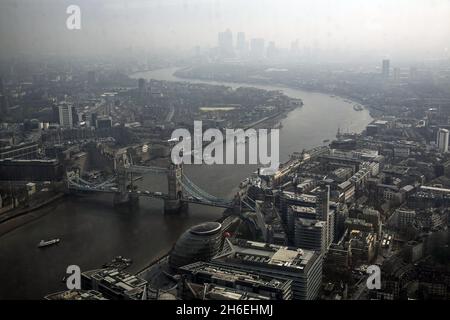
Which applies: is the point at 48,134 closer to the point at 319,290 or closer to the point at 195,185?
the point at 195,185

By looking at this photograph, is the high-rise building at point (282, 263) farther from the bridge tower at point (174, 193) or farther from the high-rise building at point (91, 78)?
the high-rise building at point (91, 78)

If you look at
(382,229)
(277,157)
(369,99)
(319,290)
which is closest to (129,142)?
(277,157)

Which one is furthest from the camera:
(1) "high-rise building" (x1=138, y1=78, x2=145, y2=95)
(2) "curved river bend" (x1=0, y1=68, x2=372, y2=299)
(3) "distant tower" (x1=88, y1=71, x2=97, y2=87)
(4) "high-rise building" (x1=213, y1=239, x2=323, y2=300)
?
(1) "high-rise building" (x1=138, y1=78, x2=145, y2=95)

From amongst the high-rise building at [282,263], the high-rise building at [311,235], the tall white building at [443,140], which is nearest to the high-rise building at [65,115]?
the tall white building at [443,140]

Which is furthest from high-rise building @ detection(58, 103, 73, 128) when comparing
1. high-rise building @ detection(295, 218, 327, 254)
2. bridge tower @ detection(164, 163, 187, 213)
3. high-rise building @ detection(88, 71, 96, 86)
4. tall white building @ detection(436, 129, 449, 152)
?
high-rise building @ detection(295, 218, 327, 254)

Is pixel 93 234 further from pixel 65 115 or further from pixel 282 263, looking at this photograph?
pixel 65 115

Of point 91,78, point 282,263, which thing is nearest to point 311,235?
point 282,263

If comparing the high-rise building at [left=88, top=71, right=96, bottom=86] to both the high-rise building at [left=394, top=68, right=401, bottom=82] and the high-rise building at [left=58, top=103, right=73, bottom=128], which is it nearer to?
the high-rise building at [left=58, top=103, right=73, bottom=128]
